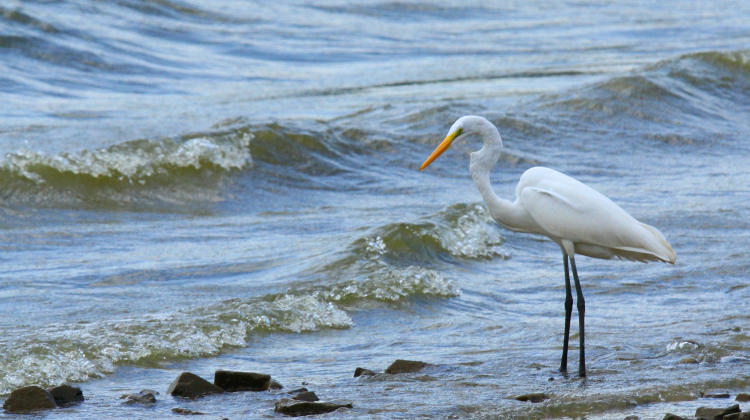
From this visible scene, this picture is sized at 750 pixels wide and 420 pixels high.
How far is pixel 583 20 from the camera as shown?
23.9m

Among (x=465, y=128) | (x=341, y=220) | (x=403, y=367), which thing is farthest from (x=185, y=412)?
(x=341, y=220)

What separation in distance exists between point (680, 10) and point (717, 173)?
1697 cm

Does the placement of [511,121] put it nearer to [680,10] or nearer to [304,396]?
[304,396]

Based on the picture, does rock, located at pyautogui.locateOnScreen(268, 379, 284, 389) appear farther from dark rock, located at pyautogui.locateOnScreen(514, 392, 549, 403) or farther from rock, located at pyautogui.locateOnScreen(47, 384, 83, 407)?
dark rock, located at pyautogui.locateOnScreen(514, 392, 549, 403)

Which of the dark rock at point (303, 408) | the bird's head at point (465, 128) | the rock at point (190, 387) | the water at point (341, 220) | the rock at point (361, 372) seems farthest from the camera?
the bird's head at point (465, 128)

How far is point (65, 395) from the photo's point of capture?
431 centimetres

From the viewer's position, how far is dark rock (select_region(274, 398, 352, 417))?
13.4 feet

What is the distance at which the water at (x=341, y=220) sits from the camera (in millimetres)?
4863

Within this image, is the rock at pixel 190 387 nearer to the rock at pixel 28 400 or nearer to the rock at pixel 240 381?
the rock at pixel 240 381

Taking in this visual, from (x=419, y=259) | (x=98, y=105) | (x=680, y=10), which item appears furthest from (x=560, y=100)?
(x=680, y=10)

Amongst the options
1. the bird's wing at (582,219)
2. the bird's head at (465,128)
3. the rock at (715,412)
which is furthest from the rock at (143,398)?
the rock at (715,412)

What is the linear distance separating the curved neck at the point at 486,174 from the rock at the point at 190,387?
154cm

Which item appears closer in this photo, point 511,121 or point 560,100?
point 511,121

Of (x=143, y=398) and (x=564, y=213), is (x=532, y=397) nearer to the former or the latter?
(x=564, y=213)
